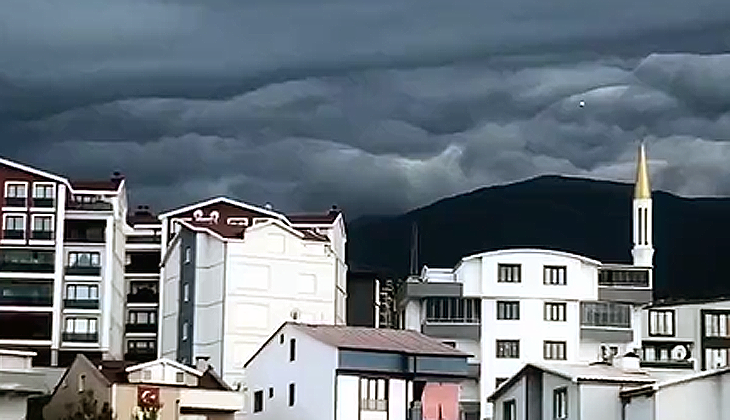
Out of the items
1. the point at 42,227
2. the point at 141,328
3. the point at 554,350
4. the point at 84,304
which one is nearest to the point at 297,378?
the point at 554,350

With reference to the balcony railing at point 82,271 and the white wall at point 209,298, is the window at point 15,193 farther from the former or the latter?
the white wall at point 209,298

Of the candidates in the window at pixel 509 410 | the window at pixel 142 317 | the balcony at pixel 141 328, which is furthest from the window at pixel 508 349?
the window at pixel 509 410

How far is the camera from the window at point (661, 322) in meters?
111

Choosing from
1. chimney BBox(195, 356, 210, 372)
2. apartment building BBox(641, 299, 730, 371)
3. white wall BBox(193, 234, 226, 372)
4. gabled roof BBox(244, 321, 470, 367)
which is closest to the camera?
gabled roof BBox(244, 321, 470, 367)

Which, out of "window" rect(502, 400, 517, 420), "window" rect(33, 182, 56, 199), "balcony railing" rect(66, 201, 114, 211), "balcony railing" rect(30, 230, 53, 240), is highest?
"window" rect(33, 182, 56, 199)

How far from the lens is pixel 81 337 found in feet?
366

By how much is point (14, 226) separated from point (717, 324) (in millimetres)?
44157

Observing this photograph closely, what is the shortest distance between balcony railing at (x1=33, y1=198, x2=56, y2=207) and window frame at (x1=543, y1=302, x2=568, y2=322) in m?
32.0

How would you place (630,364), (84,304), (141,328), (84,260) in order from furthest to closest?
(141,328) < (84,260) < (84,304) < (630,364)

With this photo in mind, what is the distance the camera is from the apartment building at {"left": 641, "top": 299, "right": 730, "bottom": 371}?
360 ft

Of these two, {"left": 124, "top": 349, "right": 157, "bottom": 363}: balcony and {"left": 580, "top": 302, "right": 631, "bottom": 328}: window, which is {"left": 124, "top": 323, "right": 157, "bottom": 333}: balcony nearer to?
{"left": 124, "top": 349, "right": 157, "bottom": 363}: balcony

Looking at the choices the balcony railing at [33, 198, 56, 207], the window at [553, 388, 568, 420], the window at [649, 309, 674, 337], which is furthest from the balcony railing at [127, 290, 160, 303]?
the window at [553, 388, 568, 420]

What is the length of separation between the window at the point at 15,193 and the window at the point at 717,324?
43.1 meters

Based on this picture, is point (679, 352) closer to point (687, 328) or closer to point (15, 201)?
point (687, 328)
